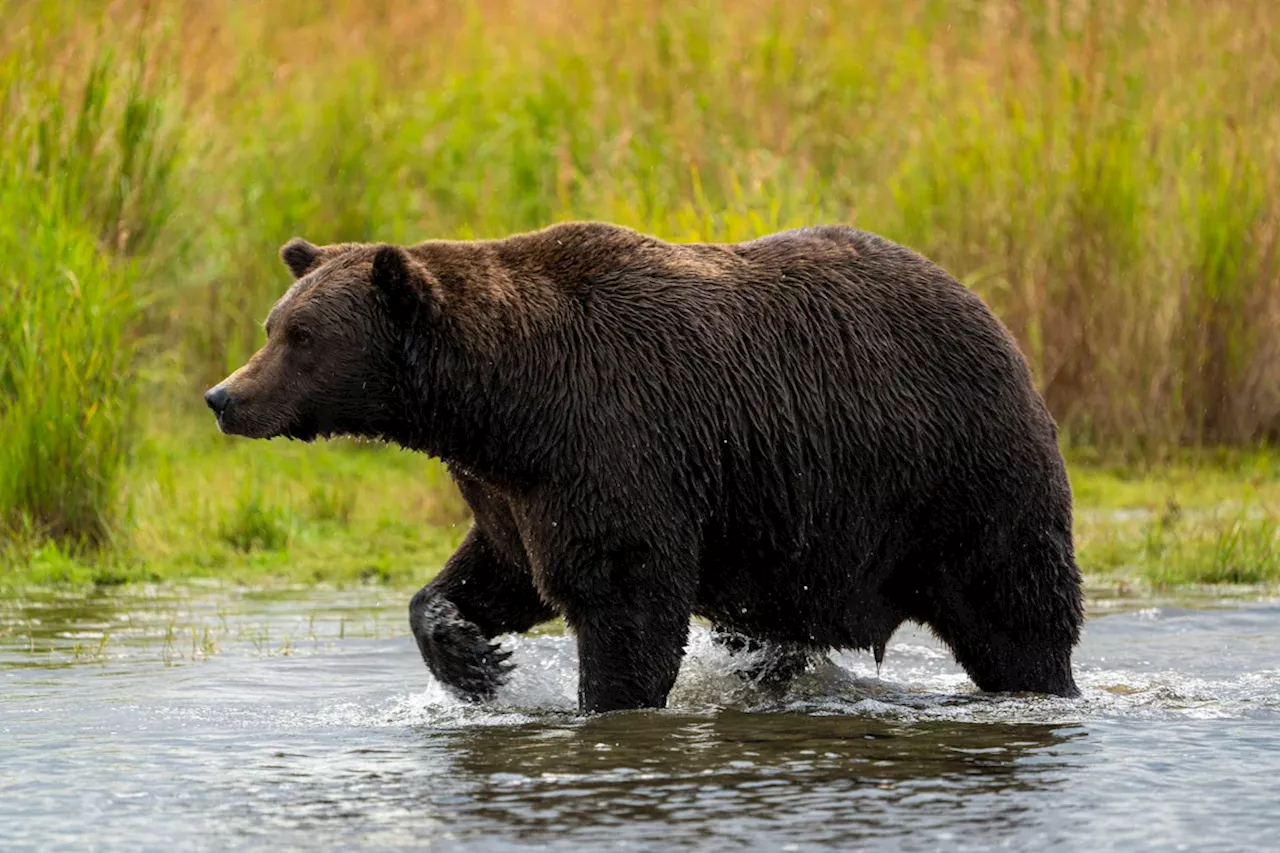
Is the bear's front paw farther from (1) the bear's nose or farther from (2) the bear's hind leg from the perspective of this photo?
(2) the bear's hind leg

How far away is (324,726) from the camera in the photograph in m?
6.88

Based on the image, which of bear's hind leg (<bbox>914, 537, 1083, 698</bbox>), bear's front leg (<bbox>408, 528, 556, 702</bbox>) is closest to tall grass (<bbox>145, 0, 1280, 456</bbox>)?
bear's front leg (<bbox>408, 528, 556, 702</bbox>)

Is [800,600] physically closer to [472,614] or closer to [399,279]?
[472,614]

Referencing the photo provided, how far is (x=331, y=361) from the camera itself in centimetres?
683

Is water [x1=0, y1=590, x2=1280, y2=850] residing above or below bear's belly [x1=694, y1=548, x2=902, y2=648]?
below

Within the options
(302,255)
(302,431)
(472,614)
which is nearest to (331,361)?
(302,431)

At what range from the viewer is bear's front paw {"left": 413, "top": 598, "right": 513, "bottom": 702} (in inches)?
287

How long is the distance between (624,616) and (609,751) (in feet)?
1.81

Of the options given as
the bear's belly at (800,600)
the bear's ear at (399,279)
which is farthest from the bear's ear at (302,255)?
the bear's belly at (800,600)

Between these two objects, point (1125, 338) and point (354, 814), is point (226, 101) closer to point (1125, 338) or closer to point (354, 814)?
point (1125, 338)

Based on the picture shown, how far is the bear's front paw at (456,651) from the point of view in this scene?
7.29 meters

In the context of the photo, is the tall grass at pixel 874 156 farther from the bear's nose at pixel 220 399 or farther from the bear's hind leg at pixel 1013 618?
the bear's nose at pixel 220 399

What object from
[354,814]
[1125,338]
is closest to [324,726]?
[354,814]

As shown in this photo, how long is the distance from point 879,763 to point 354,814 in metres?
1.60
